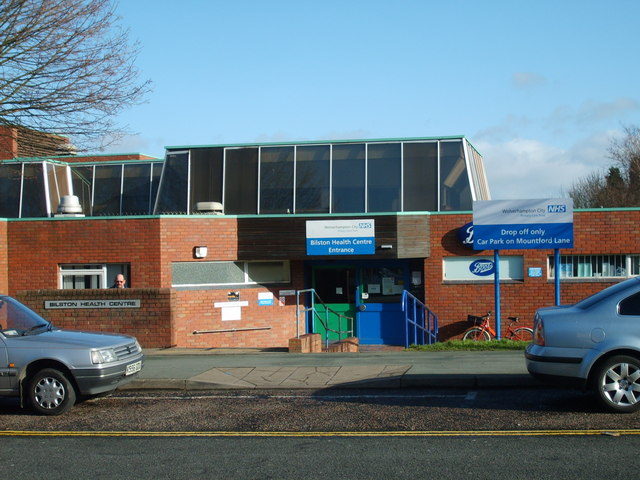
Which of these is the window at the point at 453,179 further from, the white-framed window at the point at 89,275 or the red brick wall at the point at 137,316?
the white-framed window at the point at 89,275

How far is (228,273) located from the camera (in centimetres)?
1950

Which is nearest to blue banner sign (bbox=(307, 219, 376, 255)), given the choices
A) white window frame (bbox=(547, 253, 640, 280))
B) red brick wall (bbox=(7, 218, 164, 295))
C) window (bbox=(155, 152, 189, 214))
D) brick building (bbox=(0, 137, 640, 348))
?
brick building (bbox=(0, 137, 640, 348))

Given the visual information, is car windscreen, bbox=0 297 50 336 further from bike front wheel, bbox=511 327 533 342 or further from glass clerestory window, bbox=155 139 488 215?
bike front wheel, bbox=511 327 533 342

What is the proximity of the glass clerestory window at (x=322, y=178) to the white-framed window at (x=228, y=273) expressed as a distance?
5.42ft

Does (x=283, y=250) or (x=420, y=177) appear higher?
(x=420, y=177)

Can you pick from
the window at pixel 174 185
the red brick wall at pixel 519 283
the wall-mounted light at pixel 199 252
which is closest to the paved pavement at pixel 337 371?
the wall-mounted light at pixel 199 252

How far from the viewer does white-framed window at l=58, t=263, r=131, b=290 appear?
61.9 ft

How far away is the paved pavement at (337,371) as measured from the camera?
10.9 metres

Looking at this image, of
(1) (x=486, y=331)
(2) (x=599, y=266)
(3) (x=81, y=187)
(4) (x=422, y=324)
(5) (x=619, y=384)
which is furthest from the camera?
(3) (x=81, y=187)

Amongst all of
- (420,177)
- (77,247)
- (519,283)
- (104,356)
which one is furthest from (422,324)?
(104,356)

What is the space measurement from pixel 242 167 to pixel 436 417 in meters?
13.8

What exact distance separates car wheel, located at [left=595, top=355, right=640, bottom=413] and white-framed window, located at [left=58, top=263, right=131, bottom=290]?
42.8ft

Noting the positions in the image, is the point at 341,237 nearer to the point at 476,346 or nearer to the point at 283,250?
the point at 283,250

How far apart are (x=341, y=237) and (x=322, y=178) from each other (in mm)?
2213
